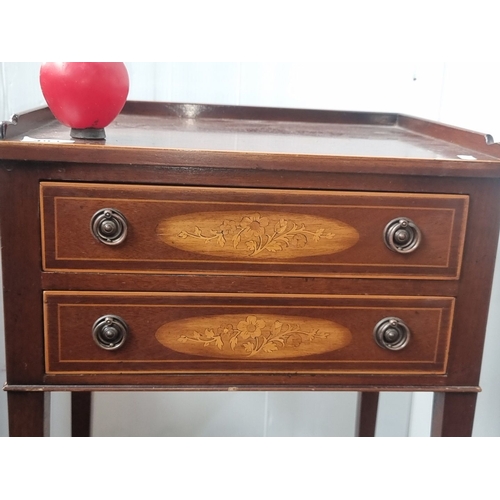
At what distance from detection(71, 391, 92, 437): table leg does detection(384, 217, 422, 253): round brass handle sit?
72 cm

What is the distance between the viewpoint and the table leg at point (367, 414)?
1.23 m

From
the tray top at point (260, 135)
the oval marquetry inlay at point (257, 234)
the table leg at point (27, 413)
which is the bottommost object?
the table leg at point (27, 413)

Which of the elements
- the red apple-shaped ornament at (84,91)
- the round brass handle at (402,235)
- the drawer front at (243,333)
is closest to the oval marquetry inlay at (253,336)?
the drawer front at (243,333)

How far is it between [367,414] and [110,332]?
68 cm

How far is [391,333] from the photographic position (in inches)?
30.7

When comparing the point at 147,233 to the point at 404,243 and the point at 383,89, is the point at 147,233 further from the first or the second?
the point at 383,89

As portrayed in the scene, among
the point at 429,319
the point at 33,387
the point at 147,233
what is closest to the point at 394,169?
the point at 429,319

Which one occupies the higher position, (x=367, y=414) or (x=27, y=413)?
(x=27, y=413)

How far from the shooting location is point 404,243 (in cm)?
76

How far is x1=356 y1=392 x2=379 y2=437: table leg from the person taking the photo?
1.23m

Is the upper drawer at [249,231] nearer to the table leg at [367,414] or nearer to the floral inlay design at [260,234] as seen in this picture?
the floral inlay design at [260,234]

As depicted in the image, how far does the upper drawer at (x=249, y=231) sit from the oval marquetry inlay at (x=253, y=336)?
0.06m

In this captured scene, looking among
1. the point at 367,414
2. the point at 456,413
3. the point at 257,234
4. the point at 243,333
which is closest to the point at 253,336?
the point at 243,333

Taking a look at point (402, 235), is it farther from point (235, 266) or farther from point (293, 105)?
point (293, 105)
